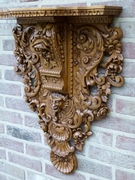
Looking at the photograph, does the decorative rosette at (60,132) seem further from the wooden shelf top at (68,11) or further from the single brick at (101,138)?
the wooden shelf top at (68,11)

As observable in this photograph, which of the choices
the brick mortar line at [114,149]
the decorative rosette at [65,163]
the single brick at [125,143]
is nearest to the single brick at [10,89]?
the decorative rosette at [65,163]

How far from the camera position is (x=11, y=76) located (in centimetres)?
138

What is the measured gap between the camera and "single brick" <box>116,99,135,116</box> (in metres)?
1.07

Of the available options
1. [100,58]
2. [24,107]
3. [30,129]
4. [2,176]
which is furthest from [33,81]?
[2,176]

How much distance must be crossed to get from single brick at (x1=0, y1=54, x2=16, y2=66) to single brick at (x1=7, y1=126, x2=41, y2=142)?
368 mm

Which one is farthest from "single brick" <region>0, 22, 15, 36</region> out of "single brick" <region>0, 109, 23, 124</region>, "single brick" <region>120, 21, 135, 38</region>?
"single brick" <region>120, 21, 135, 38</region>

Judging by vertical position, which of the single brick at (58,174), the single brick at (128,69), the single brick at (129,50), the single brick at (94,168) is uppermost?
the single brick at (129,50)

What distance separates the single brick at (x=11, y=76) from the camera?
1.35 metres

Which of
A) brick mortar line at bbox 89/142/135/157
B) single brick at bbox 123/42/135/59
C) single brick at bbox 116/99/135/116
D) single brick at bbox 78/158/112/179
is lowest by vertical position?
single brick at bbox 78/158/112/179

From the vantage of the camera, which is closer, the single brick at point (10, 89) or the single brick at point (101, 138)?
the single brick at point (101, 138)

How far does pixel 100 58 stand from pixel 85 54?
Result: 0.07 m

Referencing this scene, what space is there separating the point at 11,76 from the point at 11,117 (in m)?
0.24

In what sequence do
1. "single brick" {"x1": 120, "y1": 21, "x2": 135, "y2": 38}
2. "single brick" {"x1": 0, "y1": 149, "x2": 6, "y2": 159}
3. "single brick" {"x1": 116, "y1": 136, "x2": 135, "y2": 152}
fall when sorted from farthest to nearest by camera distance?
"single brick" {"x1": 0, "y1": 149, "x2": 6, "y2": 159} → "single brick" {"x1": 116, "y1": 136, "x2": 135, "y2": 152} → "single brick" {"x1": 120, "y1": 21, "x2": 135, "y2": 38}

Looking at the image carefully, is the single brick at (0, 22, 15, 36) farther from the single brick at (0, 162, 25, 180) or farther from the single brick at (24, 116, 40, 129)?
the single brick at (0, 162, 25, 180)
